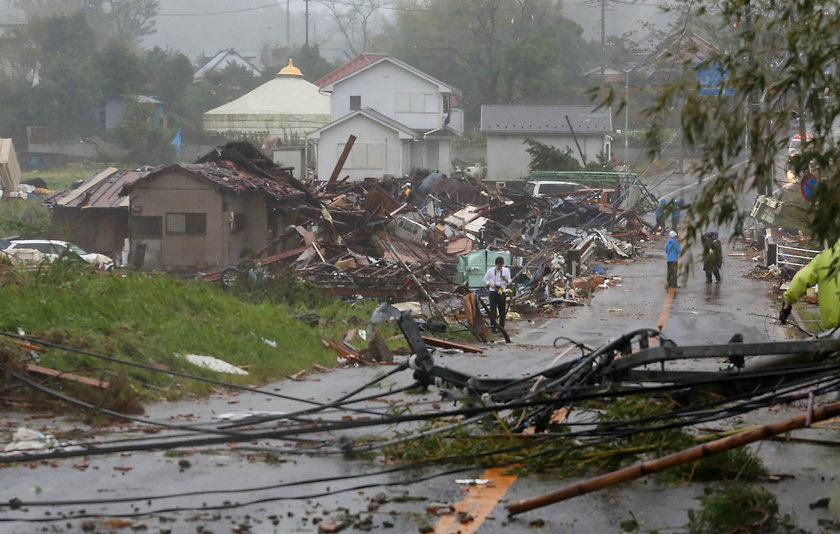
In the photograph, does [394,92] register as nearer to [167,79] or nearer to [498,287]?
[167,79]

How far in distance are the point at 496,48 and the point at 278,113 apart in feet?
61.1

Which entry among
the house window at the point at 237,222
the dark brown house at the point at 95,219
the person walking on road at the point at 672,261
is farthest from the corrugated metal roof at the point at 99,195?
the person walking on road at the point at 672,261

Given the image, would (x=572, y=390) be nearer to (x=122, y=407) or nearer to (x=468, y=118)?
(x=122, y=407)

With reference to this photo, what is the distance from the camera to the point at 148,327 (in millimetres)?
15492

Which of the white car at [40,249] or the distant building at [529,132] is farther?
the distant building at [529,132]

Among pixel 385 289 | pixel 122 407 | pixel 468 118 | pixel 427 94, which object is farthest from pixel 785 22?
pixel 468 118

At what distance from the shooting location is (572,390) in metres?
8.34

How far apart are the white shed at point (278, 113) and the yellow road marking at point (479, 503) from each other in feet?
222

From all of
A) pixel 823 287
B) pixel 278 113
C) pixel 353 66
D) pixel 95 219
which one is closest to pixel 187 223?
pixel 95 219

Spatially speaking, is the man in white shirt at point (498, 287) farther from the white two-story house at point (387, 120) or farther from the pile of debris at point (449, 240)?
the white two-story house at point (387, 120)

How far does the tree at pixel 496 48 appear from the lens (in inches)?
3157

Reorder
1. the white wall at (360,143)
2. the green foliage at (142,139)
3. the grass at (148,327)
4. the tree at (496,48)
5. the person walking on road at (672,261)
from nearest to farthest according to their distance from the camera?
the grass at (148,327) < the person walking on road at (672,261) < the white wall at (360,143) < the green foliage at (142,139) < the tree at (496,48)

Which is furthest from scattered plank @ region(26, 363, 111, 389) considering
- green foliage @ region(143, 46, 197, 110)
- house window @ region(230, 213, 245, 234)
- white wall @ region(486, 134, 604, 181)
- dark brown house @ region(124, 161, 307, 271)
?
green foliage @ region(143, 46, 197, 110)

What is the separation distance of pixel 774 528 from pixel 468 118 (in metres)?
79.1
